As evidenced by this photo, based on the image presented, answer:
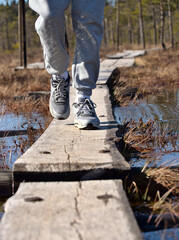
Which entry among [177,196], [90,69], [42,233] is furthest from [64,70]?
[42,233]

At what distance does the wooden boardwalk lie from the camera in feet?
3.84

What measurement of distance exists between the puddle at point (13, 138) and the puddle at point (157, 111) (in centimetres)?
87

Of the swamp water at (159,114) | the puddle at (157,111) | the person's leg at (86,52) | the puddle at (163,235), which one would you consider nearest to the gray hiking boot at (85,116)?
the person's leg at (86,52)

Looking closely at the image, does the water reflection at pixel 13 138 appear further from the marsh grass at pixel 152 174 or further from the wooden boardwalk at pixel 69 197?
the marsh grass at pixel 152 174

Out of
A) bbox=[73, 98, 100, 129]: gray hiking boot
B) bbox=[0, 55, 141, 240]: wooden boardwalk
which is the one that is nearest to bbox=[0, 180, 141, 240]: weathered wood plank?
bbox=[0, 55, 141, 240]: wooden boardwalk

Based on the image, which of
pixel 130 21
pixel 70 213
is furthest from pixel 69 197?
pixel 130 21

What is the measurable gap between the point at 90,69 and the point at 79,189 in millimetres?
1449

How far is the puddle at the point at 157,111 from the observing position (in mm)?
3500

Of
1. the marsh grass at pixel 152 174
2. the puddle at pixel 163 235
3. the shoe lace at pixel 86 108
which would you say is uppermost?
the shoe lace at pixel 86 108

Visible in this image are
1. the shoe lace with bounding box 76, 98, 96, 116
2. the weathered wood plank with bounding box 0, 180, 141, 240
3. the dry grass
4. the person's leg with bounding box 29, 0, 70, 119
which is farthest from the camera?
the dry grass

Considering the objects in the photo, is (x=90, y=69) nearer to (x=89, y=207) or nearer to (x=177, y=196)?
(x=177, y=196)

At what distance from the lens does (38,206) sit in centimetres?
137

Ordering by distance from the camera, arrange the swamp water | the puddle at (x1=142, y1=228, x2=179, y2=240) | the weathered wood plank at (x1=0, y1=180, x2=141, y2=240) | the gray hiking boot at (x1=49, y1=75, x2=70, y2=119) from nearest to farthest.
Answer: the weathered wood plank at (x1=0, y1=180, x2=141, y2=240) → the puddle at (x1=142, y1=228, x2=179, y2=240) → the swamp water → the gray hiking boot at (x1=49, y1=75, x2=70, y2=119)

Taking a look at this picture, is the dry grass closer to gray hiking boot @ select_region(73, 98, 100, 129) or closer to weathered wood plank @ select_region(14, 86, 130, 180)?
gray hiking boot @ select_region(73, 98, 100, 129)
